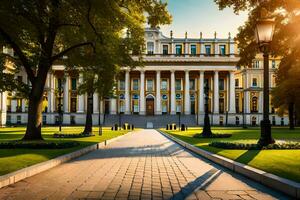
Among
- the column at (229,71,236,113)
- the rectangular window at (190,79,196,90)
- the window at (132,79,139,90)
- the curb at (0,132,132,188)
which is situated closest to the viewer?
the curb at (0,132,132,188)

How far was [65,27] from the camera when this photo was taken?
804 inches

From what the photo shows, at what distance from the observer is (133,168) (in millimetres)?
11289

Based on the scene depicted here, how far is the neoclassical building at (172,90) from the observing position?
8044 centimetres

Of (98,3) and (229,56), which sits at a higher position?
(229,56)

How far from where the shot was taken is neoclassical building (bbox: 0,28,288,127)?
8044 cm

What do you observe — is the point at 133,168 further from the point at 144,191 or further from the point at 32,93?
the point at 32,93

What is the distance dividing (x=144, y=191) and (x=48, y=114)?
75.6m

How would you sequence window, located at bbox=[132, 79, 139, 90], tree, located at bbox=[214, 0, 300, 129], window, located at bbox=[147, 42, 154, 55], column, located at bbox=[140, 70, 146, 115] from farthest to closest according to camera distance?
window, located at bbox=[132, 79, 139, 90] < window, located at bbox=[147, 42, 154, 55] < column, located at bbox=[140, 70, 146, 115] < tree, located at bbox=[214, 0, 300, 129]

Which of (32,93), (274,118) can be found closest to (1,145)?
(32,93)

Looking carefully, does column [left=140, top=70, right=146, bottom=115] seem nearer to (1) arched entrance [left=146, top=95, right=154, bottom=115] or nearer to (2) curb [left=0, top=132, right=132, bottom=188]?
(1) arched entrance [left=146, top=95, right=154, bottom=115]

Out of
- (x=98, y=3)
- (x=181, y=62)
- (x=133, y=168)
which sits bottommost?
(x=133, y=168)

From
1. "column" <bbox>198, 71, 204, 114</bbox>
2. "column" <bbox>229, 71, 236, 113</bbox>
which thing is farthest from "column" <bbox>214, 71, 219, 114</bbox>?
"column" <bbox>198, 71, 204, 114</bbox>

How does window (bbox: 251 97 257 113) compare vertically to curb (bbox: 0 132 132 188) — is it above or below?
above

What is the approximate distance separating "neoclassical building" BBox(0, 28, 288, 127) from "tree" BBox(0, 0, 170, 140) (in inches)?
2121
